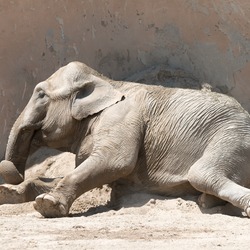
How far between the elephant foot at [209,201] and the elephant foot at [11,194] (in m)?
1.53

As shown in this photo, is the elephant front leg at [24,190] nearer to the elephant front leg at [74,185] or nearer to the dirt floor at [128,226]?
the dirt floor at [128,226]

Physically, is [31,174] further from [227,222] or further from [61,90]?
[227,222]

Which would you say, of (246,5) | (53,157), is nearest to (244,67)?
(246,5)

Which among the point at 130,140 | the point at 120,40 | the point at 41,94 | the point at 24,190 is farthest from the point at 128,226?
the point at 120,40

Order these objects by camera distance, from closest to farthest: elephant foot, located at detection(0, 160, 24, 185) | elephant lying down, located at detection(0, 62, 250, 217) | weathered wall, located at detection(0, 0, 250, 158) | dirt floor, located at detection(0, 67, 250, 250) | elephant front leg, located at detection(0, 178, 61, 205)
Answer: dirt floor, located at detection(0, 67, 250, 250)
elephant lying down, located at detection(0, 62, 250, 217)
elephant front leg, located at detection(0, 178, 61, 205)
elephant foot, located at detection(0, 160, 24, 185)
weathered wall, located at detection(0, 0, 250, 158)

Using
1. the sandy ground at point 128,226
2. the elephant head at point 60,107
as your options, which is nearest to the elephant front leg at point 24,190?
the sandy ground at point 128,226

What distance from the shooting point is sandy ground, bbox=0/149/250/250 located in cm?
782

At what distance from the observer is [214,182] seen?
9578mm

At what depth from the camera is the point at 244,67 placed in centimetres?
1234

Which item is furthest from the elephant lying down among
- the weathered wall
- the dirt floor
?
the weathered wall

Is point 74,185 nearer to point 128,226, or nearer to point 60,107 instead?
point 60,107

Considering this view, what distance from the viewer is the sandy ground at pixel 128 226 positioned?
782 centimetres

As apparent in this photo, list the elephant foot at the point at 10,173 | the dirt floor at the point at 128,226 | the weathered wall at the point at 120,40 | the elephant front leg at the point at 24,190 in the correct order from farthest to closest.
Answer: the weathered wall at the point at 120,40
the elephant foot at the point at 10,173
the elephant front leg at the point at 24,190
the dirt floor at the point at 128,226

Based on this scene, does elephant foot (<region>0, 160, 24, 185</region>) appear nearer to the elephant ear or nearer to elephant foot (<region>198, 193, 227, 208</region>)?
the elephant ear
